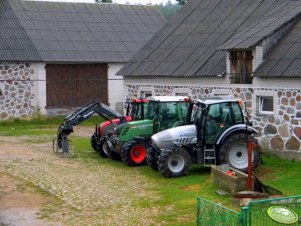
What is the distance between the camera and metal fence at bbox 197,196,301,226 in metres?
11.5

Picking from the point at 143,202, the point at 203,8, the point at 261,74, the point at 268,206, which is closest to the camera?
the point at 268,206

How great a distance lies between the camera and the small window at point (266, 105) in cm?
2119

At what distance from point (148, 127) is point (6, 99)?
1317 centimetres

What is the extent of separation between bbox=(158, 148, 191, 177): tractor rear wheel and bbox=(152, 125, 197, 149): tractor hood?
40cm

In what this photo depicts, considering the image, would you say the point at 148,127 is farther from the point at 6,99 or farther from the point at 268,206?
the point at 6,99

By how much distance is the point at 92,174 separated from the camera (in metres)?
19.4

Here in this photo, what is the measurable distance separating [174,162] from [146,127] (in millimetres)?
2617

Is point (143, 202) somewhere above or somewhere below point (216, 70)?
below

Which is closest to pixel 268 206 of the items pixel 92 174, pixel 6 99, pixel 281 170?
pixel 281 170

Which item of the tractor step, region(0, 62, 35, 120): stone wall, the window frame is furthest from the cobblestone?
region(0, 62, 35, 120): stone wall

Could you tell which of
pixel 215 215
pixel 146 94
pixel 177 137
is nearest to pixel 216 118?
pixel 177 137

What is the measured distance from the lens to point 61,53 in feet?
113

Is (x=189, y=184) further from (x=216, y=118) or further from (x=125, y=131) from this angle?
(x=125, y=131)

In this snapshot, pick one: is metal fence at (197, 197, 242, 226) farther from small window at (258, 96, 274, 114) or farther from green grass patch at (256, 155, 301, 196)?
small window at (258, 96, 274, 114)
